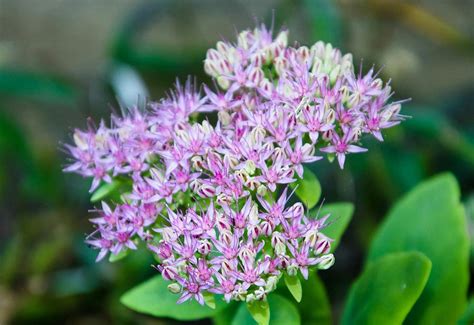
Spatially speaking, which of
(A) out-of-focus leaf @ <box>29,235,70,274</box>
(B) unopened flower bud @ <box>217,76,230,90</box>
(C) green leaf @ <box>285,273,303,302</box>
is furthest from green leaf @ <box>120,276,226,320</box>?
(A) out-of-focus leaf @ <box>29,235,70,274</box>

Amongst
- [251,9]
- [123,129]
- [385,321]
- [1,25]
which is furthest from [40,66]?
[385,321]

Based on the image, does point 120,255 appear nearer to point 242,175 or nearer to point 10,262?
point 242,175

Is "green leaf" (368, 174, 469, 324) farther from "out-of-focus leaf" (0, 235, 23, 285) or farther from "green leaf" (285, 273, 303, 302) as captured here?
"out-of-focus leaf" (0, 235, 23, 285)

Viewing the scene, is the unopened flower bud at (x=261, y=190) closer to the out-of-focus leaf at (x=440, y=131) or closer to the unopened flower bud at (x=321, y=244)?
the unopened flower bud at (x=321, y=244)

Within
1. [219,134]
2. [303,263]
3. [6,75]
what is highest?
[219,134]

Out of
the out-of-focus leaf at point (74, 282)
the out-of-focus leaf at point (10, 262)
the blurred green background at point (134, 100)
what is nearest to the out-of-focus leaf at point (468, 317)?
the blurred green background at point (134, 100)

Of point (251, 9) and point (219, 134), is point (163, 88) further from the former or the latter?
point (219, 134)
